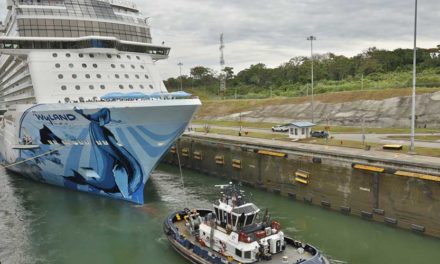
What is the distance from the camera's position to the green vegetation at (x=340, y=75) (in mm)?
64125

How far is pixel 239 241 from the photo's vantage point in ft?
58.2

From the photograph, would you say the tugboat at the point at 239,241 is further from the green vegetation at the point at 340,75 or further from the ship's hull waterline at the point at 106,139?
the green vegetation at the point at 340,75

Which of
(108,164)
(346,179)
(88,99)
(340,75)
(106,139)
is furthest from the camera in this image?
(340,75)

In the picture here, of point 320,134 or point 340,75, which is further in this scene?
point 340,75

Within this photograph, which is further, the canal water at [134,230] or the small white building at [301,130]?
the small white building at [301,130]

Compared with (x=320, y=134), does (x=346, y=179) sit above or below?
below

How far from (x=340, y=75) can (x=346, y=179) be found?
6201 centimetres

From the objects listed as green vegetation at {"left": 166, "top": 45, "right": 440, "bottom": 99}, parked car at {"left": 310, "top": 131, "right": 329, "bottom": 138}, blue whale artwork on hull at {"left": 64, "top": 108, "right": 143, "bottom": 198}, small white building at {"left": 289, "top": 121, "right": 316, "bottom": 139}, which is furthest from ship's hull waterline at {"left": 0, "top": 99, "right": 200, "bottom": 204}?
green vegetation at {"left": 166, "top": 45, "right": 440, "bottom": 99}

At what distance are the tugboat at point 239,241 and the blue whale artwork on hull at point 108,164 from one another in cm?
884

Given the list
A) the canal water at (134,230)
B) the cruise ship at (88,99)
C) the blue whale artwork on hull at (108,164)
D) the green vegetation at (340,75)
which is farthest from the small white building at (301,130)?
the green vegetation at (340,75)

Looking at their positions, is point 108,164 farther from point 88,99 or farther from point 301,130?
point 301,130

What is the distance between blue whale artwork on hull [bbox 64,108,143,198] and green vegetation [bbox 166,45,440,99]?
40.2m

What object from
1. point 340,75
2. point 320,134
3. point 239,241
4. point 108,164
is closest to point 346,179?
point 239,241

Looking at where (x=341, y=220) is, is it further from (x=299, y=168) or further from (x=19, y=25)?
(x=19, y=25)
